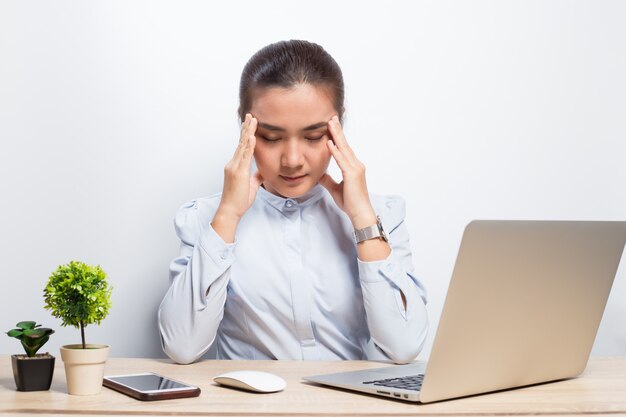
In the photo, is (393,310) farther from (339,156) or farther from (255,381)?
(255,381)

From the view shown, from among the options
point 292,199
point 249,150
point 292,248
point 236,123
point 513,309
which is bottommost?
point 513,309

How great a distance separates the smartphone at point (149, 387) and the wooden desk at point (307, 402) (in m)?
0.01

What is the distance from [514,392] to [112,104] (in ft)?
4.92

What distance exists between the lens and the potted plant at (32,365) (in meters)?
1.13

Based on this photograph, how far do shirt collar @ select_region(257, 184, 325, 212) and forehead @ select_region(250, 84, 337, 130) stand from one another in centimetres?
23

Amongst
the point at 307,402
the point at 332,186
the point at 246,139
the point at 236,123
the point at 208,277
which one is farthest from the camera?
the point at 236,123

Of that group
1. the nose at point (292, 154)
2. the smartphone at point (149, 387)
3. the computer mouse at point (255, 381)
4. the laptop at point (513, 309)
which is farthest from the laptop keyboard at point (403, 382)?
the nose at point (292, 154)

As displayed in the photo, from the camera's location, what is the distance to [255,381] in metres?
1.12

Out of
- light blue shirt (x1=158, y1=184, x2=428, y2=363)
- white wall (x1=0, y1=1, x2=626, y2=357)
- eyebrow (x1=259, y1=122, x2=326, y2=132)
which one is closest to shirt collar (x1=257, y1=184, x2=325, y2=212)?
light blue shirt (x1=158, y1=184, x2=428, y2=363)

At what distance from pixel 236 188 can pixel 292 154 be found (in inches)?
5.8

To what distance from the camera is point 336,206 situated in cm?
196

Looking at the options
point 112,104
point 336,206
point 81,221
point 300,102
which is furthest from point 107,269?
point 300,102

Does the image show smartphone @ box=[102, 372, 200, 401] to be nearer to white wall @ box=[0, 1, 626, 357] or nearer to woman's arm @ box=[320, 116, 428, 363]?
woman's arm @ box=[320, 116, 428, 363]

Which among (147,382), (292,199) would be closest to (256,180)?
(292,199)
